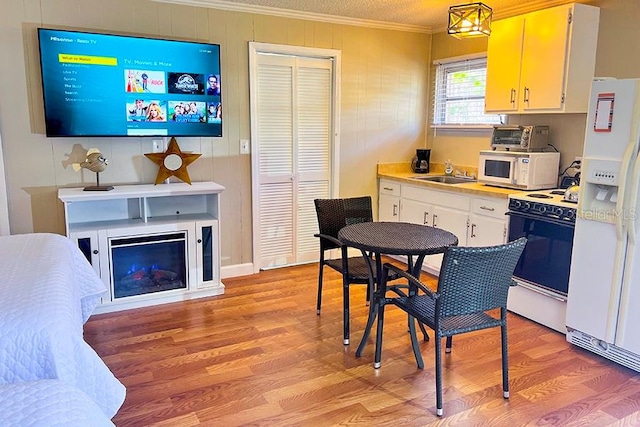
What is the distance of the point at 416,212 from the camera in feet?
15.0

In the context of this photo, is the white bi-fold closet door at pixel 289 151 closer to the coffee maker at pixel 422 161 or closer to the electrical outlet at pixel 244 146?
the electrical outlet at pixel 244 146

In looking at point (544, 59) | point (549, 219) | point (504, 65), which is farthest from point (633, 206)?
point (504, 65)

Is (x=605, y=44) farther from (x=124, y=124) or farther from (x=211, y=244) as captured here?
(x=124, y=124)

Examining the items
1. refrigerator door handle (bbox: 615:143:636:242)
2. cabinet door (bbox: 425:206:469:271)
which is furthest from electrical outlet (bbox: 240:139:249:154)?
refrigerator door handle (bbox: 615:143:636:242)

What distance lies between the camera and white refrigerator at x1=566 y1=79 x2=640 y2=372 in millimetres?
2670

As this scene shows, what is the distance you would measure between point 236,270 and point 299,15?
239 centimetres

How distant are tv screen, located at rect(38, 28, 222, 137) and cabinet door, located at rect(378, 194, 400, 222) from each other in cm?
188

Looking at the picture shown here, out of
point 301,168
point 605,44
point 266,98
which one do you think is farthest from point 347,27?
point 605,44

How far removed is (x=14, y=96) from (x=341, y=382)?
3.02 meters

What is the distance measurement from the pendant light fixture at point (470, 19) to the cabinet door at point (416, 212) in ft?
6.20

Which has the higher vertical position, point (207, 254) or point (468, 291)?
point (468, 291)

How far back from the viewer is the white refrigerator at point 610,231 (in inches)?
105

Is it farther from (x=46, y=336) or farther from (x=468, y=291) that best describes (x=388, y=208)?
(x=46, y=336)

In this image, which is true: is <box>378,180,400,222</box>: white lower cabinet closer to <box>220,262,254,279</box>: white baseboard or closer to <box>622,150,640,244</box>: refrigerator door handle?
<box>220,262,254,279</box>: white baseboard
